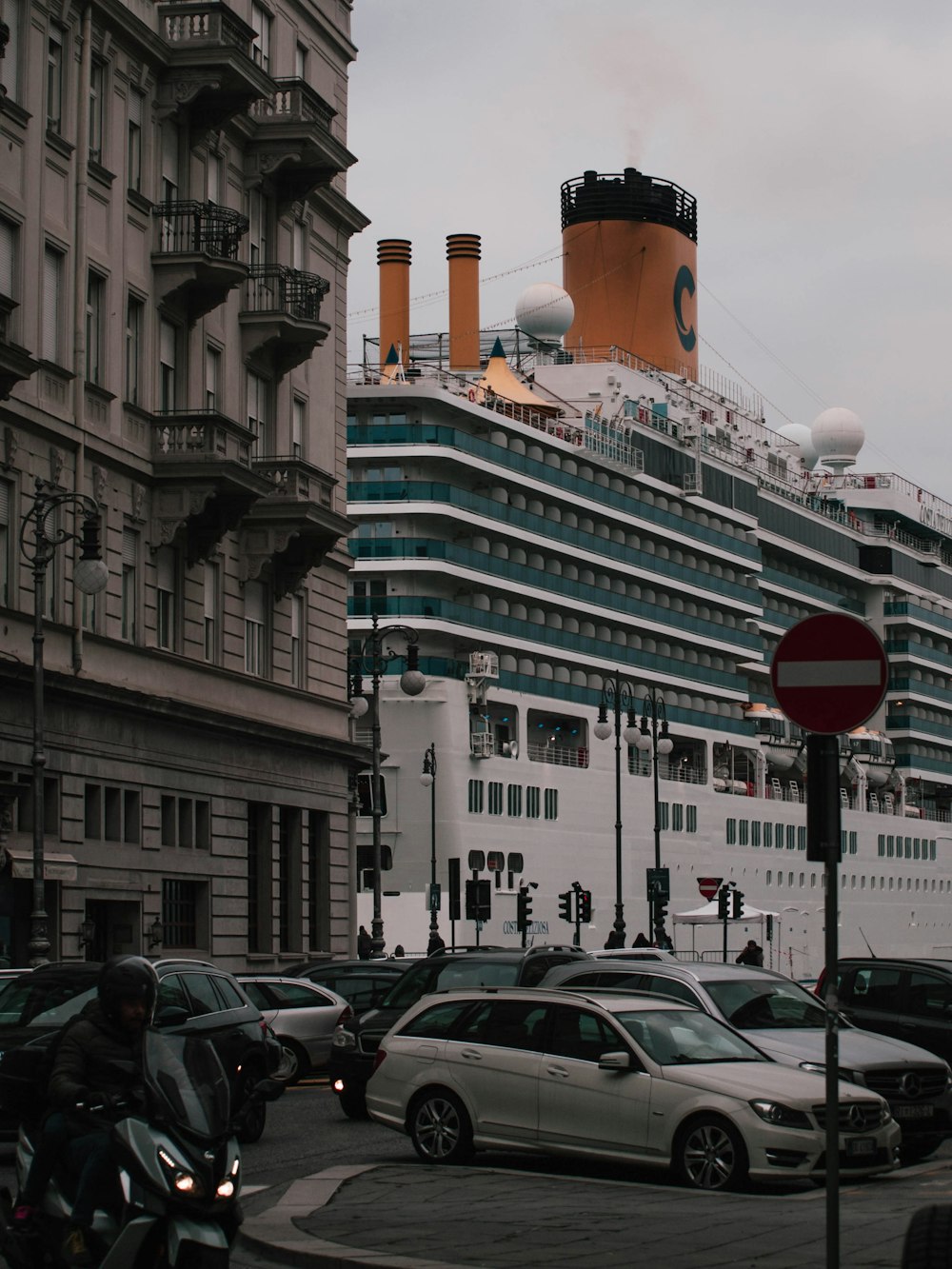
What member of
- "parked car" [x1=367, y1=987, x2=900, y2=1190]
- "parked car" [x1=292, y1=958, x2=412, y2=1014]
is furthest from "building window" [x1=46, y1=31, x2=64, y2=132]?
"parked car" [x1=367, y1=987, x2=900, y2=1190]

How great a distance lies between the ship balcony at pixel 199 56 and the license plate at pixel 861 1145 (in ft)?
85.9

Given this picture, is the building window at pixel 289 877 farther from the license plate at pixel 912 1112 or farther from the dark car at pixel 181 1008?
the license plate at pixel 912 1112

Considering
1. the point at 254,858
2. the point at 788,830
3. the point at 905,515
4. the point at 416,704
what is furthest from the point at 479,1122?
the point at 905,515

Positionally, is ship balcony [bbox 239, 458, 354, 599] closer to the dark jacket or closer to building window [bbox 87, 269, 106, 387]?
building window [bbox 87, 269, 106, 387]

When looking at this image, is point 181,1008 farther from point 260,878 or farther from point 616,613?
point 616,613

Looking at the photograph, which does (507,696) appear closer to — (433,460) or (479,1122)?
(433,460)

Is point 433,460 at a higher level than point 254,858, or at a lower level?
higher

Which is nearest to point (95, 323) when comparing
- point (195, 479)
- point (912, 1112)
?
point (195, 479)

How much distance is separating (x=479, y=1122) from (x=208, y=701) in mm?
22280

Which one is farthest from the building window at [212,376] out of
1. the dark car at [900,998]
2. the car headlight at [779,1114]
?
the car headlight at [779,1114]

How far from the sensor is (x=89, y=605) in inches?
1353

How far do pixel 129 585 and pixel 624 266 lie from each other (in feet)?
214

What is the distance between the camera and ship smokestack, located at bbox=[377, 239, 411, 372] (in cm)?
8562

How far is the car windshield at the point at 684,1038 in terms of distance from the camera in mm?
16359
